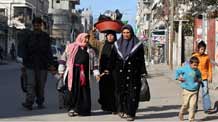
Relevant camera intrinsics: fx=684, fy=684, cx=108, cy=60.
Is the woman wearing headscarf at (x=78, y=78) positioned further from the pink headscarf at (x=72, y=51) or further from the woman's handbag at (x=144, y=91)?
the woman's handbag at (x=144, y=91)

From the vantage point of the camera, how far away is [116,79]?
43.0 feet

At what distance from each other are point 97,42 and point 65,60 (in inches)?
38.1

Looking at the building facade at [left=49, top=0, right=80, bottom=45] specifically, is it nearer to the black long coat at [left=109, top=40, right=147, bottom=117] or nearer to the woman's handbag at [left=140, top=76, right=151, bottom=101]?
the woman's handbag at [left=140, top=76, right=151, bottom=101]

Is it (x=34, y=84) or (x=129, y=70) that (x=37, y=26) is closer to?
(x=34, y=84)

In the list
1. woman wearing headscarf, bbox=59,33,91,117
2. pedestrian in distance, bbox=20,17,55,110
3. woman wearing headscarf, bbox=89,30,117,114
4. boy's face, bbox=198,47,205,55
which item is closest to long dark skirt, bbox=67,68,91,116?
woman wearing headscarf, bbox=59,33,91,117

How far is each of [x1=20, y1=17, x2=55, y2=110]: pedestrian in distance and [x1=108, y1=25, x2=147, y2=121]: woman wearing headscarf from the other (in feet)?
7.79

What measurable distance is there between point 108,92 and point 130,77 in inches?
47.0

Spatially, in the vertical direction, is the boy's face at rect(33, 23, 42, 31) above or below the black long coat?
above

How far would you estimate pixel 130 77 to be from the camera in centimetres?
1275

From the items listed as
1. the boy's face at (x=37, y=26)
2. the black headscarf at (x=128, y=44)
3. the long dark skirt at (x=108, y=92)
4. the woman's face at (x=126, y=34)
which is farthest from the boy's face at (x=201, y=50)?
the boy's face at (x=37, y=26)

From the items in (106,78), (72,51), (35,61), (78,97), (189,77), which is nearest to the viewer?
(189,77)

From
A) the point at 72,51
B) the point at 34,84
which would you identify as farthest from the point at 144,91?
the point at 34,84

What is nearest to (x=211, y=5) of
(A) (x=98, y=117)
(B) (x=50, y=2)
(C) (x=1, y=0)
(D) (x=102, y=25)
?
(D) (x=102, y=25)

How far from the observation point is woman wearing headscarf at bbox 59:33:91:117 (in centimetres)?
1334
